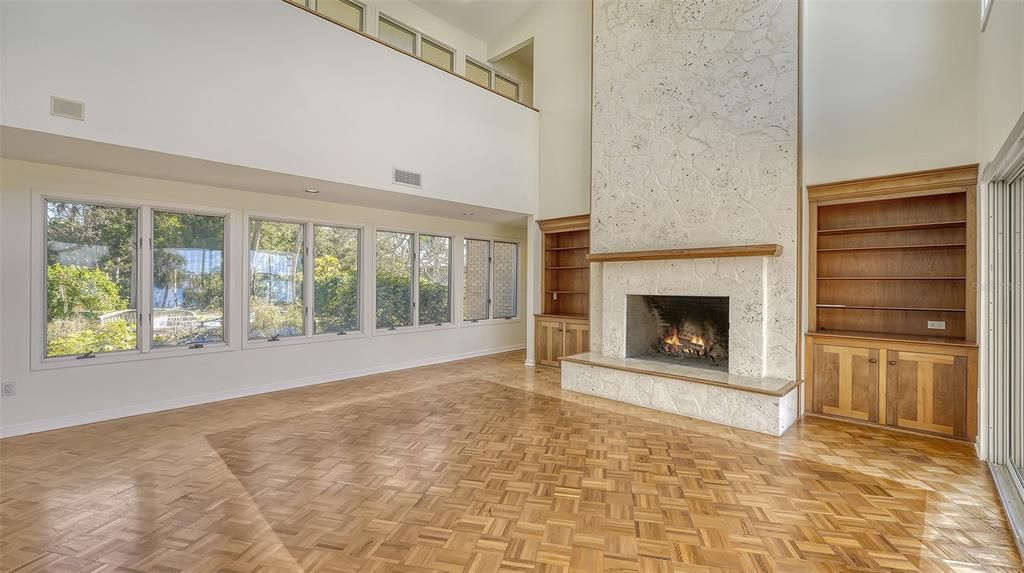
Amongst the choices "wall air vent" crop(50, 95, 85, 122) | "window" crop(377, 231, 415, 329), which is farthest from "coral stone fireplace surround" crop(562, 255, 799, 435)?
"wall air vent" crop(50, 95, 85, 122)

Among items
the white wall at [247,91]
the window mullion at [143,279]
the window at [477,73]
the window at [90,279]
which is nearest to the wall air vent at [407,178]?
the white wall at [247,91]

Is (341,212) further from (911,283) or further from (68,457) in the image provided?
(911,283)

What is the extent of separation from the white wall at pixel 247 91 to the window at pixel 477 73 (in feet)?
1.36

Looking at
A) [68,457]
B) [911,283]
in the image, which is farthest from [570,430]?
[68,457]

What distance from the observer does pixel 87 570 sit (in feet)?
6.63

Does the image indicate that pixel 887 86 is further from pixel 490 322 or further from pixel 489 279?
pixel 490 322

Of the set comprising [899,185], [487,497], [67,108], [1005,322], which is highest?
[67,108]

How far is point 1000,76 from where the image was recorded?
2.74 metres

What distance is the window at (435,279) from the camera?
279 inches

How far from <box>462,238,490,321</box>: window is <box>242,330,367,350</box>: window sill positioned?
2030 millimetres

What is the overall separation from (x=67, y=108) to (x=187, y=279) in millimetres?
2112

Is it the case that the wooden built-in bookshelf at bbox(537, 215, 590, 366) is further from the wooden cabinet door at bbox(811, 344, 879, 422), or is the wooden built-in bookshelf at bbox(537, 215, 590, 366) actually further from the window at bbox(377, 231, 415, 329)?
the wooden cabinet door at bbox(811, 344, 879, 422)

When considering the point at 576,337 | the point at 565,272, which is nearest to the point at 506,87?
the point at 565,272

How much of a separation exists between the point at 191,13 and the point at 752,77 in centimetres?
535
